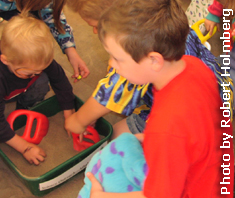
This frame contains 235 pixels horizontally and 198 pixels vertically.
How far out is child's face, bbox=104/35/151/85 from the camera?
2.20 ft

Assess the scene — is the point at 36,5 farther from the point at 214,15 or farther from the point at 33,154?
the point at 214,15

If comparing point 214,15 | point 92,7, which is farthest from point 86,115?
point 214,15

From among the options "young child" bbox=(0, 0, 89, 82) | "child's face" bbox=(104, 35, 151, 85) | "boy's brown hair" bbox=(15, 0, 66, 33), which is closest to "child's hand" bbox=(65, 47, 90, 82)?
"young child" bbox=(0, 0, 89, 82)

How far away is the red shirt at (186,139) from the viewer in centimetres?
59

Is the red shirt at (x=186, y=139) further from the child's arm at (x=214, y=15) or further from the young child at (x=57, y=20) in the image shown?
the child's arm at (x=214, y=15)

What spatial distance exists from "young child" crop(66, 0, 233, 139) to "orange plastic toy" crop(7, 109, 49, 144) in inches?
7.0

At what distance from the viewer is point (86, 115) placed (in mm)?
971

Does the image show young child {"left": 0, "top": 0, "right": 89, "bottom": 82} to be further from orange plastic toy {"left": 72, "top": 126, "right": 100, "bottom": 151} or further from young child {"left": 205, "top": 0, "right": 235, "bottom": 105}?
young child {"left": 205, "top": 0, "right": 235, "bottom": 105}

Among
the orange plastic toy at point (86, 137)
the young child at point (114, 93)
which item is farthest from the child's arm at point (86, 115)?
the orange plastic toy at point (86, 137)

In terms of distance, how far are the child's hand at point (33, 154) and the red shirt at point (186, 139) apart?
604 mm

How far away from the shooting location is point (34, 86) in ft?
4.03

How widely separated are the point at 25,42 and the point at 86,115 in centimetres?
32

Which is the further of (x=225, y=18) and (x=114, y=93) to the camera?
(x=225, y=18)

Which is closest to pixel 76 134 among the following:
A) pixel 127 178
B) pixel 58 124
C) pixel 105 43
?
pixel 58 124
